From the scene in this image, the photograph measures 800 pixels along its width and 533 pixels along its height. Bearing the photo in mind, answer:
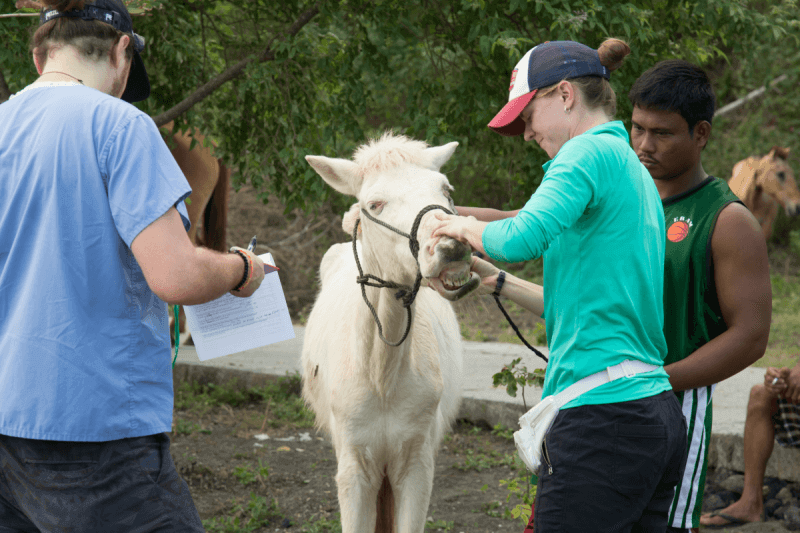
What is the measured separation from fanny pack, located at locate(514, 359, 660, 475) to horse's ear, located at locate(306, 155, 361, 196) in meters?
1.28

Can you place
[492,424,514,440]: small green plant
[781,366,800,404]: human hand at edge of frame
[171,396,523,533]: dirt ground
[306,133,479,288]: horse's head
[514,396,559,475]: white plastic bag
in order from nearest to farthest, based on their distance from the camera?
1. [514,396,559,475]: white plastic bag
2. [306,133,479,288]: horse's head
3. [781,366,800,404]: human hand at edge of frame
4. [171,396,523,533]: dirt ground
5. [492,424,514,440]: small green plant

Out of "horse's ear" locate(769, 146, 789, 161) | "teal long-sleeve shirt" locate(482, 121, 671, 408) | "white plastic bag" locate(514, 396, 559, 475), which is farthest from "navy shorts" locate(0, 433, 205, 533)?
"horse's ear" locate(769, 146, 789, 161)

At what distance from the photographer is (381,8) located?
4039 millimetres

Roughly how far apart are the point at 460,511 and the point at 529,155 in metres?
2.27

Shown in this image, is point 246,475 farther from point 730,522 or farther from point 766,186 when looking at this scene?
point 766,186

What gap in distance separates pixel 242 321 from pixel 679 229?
4.66 ft

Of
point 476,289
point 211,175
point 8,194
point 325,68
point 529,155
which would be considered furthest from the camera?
point 211,175

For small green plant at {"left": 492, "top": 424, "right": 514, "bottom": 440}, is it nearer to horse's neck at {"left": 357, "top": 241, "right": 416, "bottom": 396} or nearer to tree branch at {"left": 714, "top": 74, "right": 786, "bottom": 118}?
horse's neck at {"left": 357, "top": 241, "right": 416, "bottom": 396}

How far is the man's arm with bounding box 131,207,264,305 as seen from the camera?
1637 millimetres

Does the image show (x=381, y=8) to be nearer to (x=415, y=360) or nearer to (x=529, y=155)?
(x=529, y=155)

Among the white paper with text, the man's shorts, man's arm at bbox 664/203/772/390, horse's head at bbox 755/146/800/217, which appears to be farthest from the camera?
horse's head at bbox 755/146/800/217

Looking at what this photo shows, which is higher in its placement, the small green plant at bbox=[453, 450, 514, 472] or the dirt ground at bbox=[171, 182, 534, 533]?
the small green plant at bbox=[453, 450, 514, 472]

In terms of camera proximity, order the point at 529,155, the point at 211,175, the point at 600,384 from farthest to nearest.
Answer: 1. the point at 211,175
2. the point at 529,155
3. the point at 600,384

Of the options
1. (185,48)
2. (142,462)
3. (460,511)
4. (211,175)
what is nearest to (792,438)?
(460,511)
